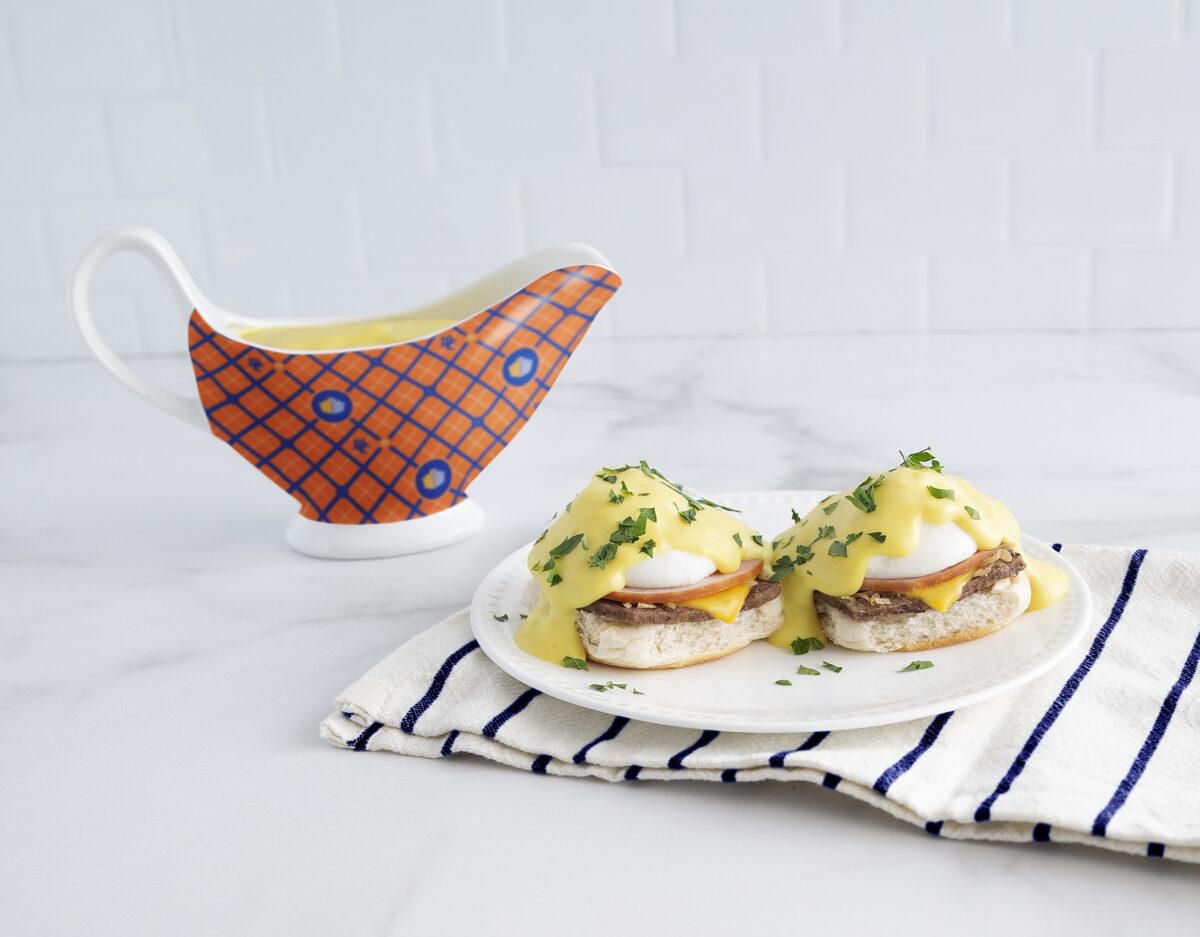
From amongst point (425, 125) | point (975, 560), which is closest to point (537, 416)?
point (425, 125)

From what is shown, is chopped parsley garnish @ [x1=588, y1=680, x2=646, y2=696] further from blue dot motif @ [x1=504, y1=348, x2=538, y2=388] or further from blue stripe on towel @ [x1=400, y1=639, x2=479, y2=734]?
blue dot motif @ [x1=504, y1=348, x2=538, y2=388]

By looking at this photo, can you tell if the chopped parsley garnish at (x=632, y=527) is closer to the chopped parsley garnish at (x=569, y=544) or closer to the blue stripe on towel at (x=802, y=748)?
the chopped parsley garnish at (x=569, y=544)

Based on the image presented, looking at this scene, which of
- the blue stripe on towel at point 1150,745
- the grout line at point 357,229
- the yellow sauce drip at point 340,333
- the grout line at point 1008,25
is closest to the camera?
the blue stripe on towel at point 1150,745

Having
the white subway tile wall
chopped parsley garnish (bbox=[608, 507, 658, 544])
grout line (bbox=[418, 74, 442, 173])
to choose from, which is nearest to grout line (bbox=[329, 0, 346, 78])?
the white subway tile wall

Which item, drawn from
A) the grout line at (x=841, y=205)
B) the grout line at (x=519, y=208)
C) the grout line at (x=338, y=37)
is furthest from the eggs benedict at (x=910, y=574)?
the grout line at (x=338, y=37)

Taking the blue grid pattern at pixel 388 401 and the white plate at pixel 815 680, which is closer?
the white plate at pixel 815 680

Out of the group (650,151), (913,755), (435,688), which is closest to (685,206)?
(650,151)

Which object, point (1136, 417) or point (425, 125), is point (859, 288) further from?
point (425, 125)
